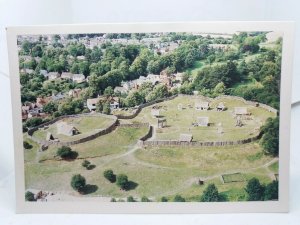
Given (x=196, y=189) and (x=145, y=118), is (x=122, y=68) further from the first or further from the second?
(x=196, y=189)

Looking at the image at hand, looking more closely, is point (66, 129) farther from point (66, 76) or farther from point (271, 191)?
point (271, 191)

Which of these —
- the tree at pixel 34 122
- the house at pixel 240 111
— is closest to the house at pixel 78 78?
the tree at pixel 34 122

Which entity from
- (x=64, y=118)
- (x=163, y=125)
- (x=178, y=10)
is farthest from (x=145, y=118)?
(x=178, y=10)

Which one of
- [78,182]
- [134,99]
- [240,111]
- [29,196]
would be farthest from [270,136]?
[29,196]

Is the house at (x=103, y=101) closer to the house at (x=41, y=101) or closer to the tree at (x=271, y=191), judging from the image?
the house at (x=41, y=101)

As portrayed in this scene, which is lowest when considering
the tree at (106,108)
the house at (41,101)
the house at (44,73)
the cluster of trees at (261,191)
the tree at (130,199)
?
the tree at (130,199)

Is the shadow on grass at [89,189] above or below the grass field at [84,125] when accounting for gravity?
below
